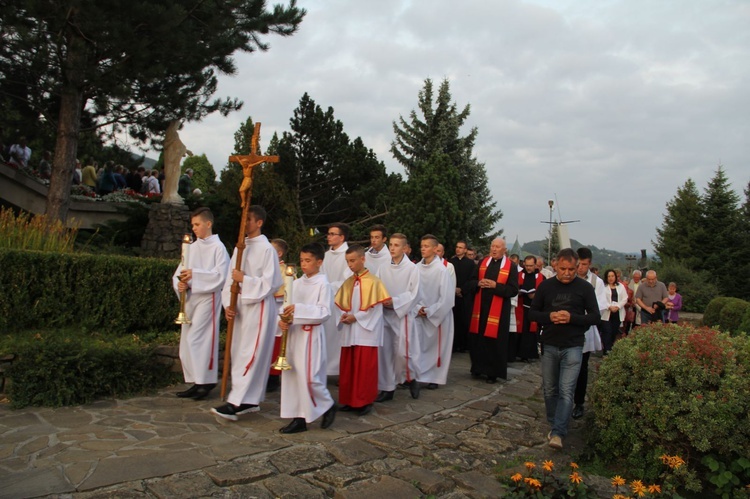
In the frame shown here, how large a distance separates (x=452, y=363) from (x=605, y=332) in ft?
8.88

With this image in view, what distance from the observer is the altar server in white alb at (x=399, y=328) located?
7082mm

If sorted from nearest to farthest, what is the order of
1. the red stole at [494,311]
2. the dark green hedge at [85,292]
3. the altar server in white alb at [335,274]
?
the dark green hedge at [85,292]
the altar server in white alb at [335,274]
the red stole at [494,311]

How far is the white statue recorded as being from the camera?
13.8 meters

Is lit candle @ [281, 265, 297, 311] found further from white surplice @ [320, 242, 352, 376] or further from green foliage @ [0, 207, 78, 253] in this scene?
green foliage @ [0, 207, 78, 253]

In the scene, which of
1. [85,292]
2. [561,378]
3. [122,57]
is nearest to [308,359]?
[561,378]

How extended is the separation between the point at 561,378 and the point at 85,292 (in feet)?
18.1

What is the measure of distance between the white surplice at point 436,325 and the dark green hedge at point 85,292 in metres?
3.36

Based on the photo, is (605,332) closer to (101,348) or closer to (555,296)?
(555,296)

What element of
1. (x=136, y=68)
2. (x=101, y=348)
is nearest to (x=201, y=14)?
(x=136, y=68)

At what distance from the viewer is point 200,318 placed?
21.1 feet

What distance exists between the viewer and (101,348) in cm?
624

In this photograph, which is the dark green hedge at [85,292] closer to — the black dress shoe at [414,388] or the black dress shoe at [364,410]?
the black dress shoe at [364,410]

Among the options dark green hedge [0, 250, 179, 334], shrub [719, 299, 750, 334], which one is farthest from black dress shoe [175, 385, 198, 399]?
shrub [719, 299, 750, 334]

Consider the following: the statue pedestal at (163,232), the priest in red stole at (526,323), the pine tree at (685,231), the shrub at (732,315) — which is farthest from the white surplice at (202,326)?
the pine tree at (685,231)
